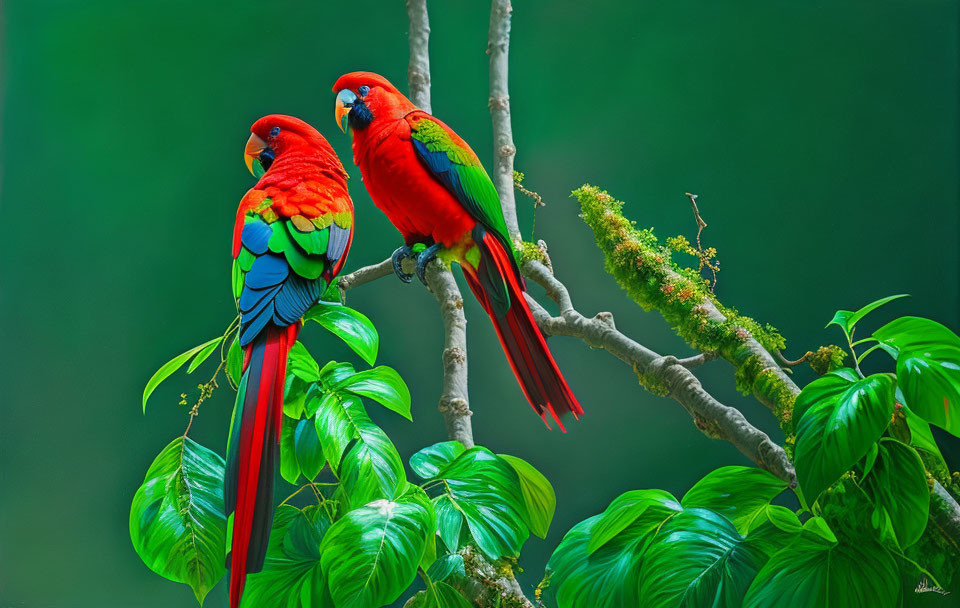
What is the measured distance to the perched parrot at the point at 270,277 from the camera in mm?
777

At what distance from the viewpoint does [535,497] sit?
2.84ft

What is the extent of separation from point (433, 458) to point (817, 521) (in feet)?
1.57

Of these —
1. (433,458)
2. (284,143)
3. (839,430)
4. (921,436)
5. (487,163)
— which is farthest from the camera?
(487,163)

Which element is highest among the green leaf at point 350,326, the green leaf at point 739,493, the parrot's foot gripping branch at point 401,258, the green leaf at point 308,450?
the parrot's foot gripping branch at point 401,258

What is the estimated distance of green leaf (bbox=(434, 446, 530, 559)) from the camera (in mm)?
808

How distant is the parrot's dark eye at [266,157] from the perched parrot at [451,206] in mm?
144

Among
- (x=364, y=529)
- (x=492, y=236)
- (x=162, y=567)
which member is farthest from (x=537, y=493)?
(x=162, y=567)

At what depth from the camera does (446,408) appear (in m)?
1.05

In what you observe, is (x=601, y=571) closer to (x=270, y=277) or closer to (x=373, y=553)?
(x=373, y=553)

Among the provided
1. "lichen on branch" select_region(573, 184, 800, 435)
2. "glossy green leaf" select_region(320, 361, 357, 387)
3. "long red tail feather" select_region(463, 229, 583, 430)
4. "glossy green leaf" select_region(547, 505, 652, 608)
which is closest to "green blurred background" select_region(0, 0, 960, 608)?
"lichen on branch" select_region(573, 184, 800, 435)

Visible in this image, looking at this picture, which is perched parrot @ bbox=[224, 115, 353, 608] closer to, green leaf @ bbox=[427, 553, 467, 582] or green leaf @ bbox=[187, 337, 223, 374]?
green leaf @ bbox=[187, 337, 223, 374]

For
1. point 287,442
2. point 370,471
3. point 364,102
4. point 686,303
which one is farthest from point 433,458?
point 364,102

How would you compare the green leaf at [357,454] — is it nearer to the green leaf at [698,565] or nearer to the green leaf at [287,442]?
the green leaf at [287,442]
